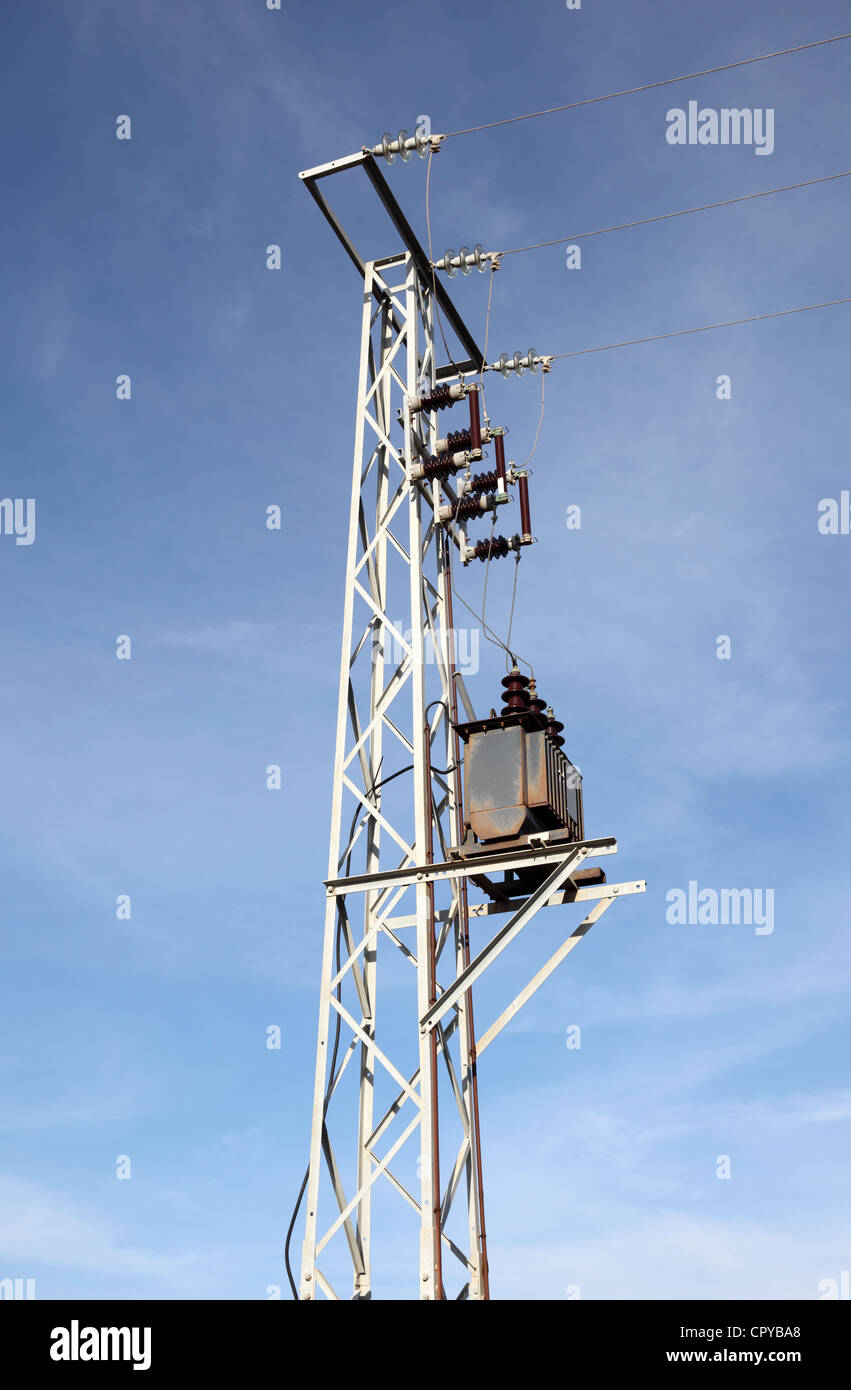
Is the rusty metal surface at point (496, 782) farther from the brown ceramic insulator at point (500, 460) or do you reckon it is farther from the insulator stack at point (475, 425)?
the insulator stack at point (475, 425)

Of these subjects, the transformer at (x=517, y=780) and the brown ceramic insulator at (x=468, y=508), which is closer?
the transformer at (x=517, y=780)

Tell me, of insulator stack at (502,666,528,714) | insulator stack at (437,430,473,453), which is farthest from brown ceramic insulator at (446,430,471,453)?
insulator stack at (502,666,528,714)

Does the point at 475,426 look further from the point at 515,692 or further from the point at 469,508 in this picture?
the point at 515,692

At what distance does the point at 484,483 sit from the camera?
626 inches

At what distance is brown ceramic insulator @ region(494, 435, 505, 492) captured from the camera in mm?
15695

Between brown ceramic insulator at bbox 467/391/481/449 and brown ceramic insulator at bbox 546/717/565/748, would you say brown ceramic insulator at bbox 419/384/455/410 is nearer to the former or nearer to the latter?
brown ceramic insulator at bbox 467/391/481/449

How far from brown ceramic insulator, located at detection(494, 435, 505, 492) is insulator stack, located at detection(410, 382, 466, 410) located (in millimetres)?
768

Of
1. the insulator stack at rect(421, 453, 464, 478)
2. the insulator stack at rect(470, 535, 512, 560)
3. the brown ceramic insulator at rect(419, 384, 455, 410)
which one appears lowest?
the insulator stack at rect(470, 535, 512, 560)

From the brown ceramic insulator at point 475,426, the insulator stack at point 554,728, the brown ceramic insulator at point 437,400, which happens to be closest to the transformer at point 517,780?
the insulator stack at point 554,728

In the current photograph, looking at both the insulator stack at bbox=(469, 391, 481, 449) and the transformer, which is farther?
the insulator stack at bbox=(469, 391, 481, 449)

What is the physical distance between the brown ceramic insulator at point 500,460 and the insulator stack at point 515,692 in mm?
2579

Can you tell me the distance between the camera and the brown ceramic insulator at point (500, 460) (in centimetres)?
1570

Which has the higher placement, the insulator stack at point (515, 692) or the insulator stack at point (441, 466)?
the insulator stack at point (441, 466)
